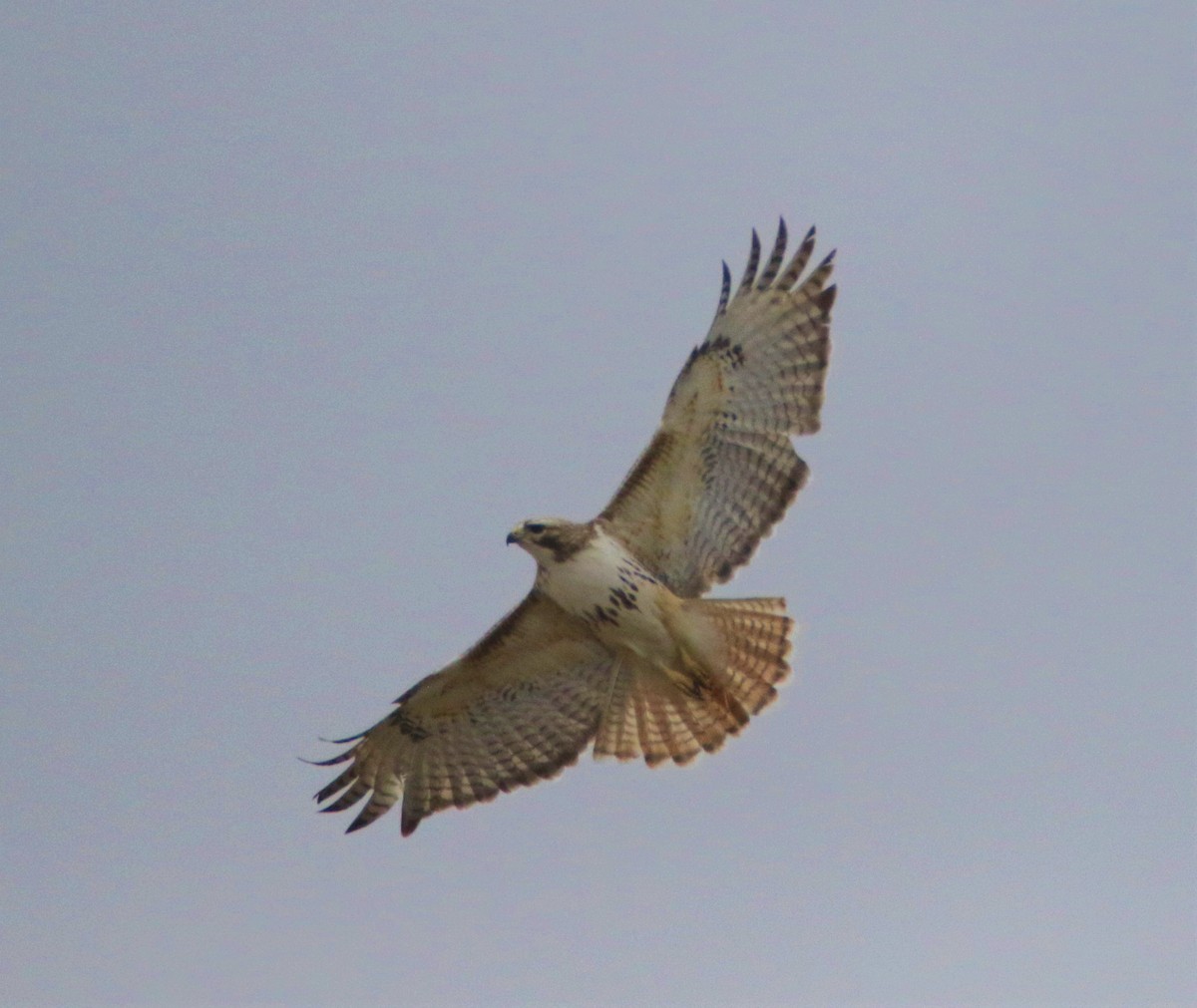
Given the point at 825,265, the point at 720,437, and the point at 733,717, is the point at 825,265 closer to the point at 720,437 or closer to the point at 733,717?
the point at 720,437

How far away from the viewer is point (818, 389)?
1353 cm

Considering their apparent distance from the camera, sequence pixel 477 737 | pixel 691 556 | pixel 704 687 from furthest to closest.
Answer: pixel 477 737 → pixel 704 687 → pixel 691 556

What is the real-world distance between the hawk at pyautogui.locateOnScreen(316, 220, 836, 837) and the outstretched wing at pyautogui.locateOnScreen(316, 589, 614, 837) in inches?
1.3

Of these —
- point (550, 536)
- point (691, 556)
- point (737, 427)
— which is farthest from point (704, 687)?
point (737, 427)

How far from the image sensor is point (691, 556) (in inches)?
544

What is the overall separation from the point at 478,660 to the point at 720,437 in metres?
2.27

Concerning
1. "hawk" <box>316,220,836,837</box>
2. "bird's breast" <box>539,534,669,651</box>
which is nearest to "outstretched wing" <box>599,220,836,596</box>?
"hawk" <box>316,220,836,837</box>

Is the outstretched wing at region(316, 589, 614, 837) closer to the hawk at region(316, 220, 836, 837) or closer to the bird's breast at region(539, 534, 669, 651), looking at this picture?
the hawk at region(316, 220, 836, 837)

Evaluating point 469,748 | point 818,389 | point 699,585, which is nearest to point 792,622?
point 699,585

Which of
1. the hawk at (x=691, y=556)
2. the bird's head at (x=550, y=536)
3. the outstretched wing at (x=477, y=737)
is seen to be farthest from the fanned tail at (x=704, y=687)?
the bird's head at (x=550, y=536)

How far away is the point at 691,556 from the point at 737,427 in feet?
2.95

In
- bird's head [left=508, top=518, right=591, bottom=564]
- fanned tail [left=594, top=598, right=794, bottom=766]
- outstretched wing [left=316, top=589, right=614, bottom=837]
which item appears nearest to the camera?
bird's head [left=508, top=518, right=591, bottom=564]

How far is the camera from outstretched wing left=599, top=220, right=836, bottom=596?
44.5ft

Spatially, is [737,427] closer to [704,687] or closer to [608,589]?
[608,589]
